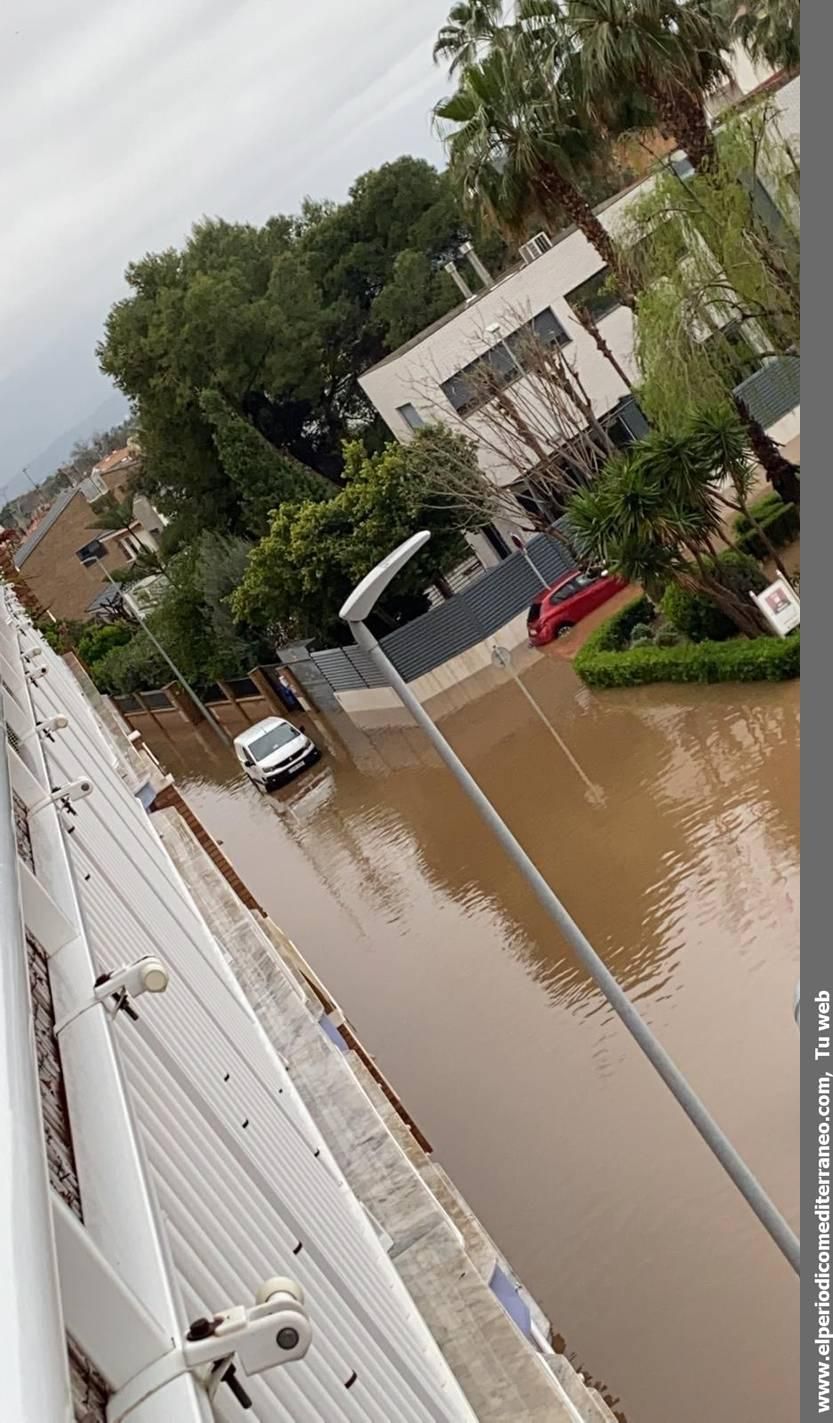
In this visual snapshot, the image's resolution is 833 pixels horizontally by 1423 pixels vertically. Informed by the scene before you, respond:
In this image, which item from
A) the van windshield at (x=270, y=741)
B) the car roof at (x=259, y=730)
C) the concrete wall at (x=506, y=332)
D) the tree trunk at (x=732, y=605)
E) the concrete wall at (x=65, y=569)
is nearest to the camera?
the tree trunk at (x=732, y=605)

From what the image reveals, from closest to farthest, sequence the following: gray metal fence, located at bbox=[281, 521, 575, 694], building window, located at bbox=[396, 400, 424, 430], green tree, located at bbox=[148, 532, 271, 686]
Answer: gray metal fence, located at bbox=[281, 521, 575, 694]
building window, located at bbox=[396, 400, 424, 430]
green tree, located at bbox=[148, 532, 271, 686]

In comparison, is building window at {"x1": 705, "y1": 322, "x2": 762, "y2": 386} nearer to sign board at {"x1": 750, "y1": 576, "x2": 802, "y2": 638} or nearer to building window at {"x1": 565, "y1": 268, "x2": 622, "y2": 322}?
sign board at {"x1": 750, "y1": 576, "x2": 802, "y2": 638}

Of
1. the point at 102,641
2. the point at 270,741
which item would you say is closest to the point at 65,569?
the point at 102,641

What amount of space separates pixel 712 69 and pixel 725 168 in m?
1.66

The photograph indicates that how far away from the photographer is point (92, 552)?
5306cm

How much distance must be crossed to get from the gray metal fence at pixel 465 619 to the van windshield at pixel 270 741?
2.01m

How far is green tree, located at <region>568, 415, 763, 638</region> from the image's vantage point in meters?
16.7

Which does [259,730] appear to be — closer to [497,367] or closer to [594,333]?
[497,367]

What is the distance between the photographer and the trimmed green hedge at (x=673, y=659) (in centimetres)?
1655

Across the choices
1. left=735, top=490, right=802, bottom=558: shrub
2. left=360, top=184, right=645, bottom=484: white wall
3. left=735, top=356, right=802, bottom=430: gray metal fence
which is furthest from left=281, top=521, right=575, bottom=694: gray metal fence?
left=735, top=356, right=802, bottom=430: gray metal fence

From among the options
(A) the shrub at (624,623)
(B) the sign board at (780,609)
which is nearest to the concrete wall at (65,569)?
(A) the shrub at (624,623)

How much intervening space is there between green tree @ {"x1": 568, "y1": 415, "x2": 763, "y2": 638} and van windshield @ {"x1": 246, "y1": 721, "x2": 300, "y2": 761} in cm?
937

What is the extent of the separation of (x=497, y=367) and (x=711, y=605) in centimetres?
1190

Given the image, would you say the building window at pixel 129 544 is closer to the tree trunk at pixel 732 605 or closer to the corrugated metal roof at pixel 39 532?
the corrugated metal roof at pixel 39 532
